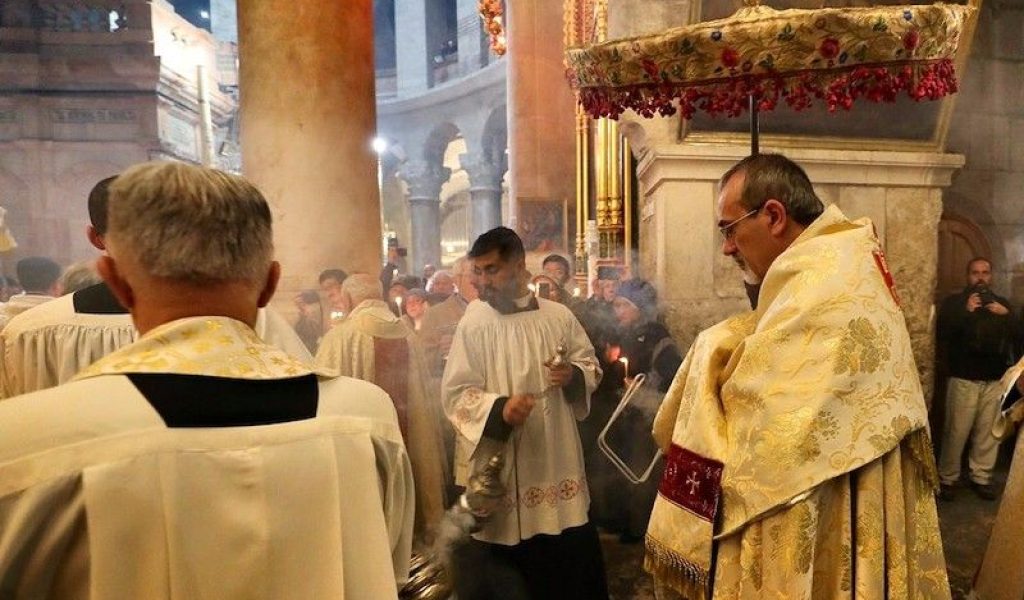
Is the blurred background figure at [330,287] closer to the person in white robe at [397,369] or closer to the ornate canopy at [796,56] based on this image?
the person in white robe at [397,369]

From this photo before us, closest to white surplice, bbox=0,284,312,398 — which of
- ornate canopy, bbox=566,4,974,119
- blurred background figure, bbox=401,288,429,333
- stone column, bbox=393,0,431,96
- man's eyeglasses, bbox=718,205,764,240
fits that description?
man's eyeglasses, bbox=718,205,764,240

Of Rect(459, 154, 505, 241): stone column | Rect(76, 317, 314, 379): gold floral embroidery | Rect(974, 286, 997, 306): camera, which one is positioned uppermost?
Rect(459, 154, 505, 241): stone column

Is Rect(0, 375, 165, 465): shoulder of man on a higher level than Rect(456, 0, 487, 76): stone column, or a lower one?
lower

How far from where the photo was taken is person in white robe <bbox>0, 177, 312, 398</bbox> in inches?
85.7

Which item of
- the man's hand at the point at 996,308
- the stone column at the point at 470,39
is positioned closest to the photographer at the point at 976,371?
the man's hand at the point at 996,308

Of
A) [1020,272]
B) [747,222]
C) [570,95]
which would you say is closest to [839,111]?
[1020,272]

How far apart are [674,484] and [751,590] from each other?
32cm

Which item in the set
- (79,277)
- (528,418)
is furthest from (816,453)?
(79,277)

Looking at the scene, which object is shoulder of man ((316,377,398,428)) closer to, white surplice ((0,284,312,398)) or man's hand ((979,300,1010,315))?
white surplice ((0,284,312,398))

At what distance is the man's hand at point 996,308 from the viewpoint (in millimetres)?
5297

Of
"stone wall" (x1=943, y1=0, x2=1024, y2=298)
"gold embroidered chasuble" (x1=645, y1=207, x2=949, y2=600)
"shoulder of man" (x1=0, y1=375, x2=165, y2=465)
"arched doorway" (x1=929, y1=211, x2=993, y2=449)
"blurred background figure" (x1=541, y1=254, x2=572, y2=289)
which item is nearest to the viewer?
"shoulder of man" (x1=0, y1=375, x2=165, y2=465)

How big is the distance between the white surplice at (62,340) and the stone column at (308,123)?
214 centimetres

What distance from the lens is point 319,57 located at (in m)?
4.26

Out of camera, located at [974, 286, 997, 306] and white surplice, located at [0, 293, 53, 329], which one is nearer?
white surplice, located at [0, 293, 53, 329]
